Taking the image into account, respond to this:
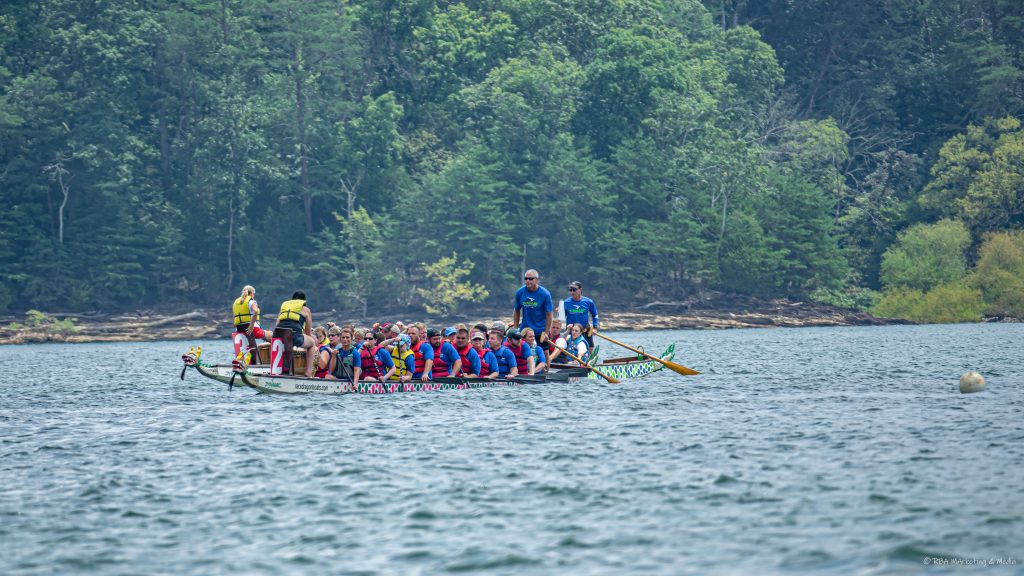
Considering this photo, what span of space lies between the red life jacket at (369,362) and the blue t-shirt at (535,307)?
3350mm

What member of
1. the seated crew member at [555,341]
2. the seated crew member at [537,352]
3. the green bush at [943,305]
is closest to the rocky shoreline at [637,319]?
the green bush at [943,305]

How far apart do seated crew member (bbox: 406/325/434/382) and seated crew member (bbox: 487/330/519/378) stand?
1417 mm

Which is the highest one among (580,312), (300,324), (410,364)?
(580,312)

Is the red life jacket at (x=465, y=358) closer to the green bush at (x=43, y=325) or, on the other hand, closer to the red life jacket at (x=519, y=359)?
the red life jacket at (x=519, y=359)

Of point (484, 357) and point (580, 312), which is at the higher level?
point (580, 312)

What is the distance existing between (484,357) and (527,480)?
11.6 meters

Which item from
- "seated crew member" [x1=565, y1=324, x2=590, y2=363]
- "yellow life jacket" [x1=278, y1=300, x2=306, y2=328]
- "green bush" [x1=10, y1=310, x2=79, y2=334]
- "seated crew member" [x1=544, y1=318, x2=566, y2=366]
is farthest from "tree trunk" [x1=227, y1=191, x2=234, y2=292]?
"yellow life jacket" [x1=278, y1=300, x2=306, y2=328]

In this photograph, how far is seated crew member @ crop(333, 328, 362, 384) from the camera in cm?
2903

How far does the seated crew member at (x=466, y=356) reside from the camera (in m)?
29.4

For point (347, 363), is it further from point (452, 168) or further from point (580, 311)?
point (452, 168)

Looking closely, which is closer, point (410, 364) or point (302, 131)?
point (410, 364)

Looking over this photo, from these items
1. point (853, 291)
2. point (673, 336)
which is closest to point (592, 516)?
point (673, 336)

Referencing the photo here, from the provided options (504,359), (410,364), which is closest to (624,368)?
(504,359)

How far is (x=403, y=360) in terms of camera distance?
2939 centimetres
